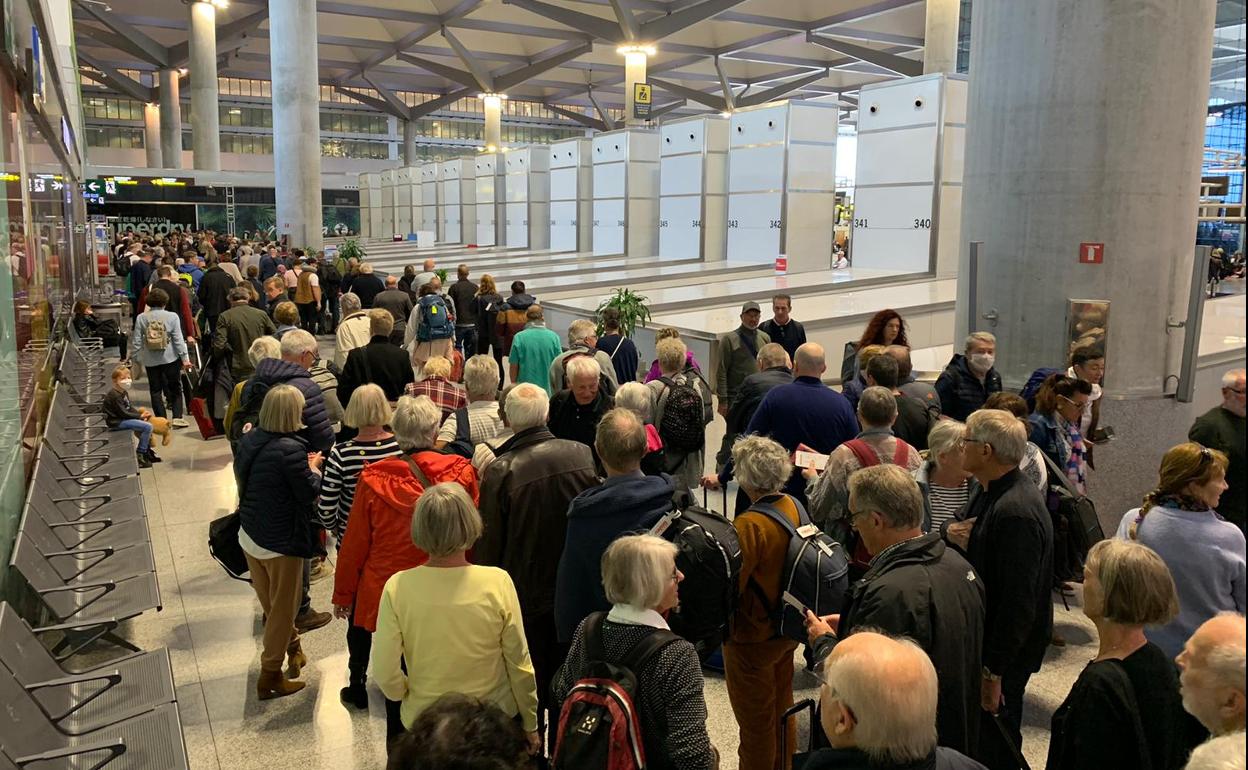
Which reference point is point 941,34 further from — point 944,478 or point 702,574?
point 702,574

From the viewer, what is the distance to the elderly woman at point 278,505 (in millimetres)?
4191

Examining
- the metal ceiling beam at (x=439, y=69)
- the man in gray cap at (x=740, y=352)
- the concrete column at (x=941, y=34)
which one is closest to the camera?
the man in gray cap at (x=740, y=352)

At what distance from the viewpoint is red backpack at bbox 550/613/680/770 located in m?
2.24

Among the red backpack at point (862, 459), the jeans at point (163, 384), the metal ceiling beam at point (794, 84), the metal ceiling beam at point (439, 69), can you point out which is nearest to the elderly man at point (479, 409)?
the red backpack at point (862, 459)

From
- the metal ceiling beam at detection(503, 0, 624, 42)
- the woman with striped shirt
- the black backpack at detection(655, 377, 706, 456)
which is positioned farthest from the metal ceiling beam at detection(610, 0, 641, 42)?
the woman with striped shirt

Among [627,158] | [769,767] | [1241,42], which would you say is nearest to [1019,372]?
[769,767]

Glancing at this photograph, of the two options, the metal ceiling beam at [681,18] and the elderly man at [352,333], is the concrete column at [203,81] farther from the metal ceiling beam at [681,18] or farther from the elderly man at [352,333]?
the elderly man at [352,333]

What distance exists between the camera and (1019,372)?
711 centimetres

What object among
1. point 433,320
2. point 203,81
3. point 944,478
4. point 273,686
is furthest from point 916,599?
point 203,81

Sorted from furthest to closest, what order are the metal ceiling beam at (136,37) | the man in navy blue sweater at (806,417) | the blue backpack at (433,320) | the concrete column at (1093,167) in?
the metal ceiling beam at (136,37) → the blue backpack at (433,320) → the concrete column at (1093,167) → the man in navy blue sweater at (806,417)

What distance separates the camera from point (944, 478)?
4.01 meters

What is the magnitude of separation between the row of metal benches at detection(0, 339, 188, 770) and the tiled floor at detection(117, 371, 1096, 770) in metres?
0.35

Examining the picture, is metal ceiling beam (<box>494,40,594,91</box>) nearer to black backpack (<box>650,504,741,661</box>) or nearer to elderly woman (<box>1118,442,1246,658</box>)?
elderly woman (<box>1118,442,1246,658</box>)

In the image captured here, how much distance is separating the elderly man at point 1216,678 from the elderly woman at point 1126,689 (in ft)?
1.42
